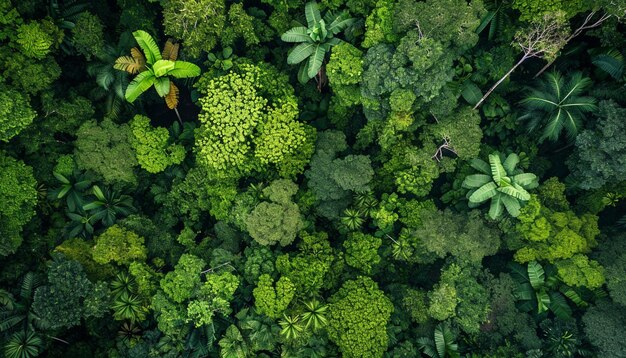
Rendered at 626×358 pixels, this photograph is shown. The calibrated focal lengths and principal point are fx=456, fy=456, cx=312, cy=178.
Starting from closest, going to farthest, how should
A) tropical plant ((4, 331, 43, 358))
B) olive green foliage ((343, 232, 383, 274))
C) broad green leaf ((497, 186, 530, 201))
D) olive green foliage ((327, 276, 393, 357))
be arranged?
broad green leaf ((497, 186, 530, 201)), tropical plant ((4, 331, 43, 358)), olive green foliage ((327, 276, 393, 357)), olive green foliage ((343, 232, 383, 274))

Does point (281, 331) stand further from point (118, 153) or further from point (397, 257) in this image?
point (118, 153)

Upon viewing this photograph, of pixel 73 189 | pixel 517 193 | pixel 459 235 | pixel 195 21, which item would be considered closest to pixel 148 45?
pixel 195 21

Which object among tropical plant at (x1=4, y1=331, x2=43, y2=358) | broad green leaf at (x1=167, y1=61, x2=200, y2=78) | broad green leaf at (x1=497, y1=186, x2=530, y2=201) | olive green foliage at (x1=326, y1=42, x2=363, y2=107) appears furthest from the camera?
broad green leaf at (x1=167, y1=61, x2=200, y2=78)

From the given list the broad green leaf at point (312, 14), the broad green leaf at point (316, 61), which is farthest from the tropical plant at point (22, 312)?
the broad green leaf at point (312, 14)

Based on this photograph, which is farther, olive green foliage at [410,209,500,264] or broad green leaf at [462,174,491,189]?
olive green foliage at [410,209,500,264]

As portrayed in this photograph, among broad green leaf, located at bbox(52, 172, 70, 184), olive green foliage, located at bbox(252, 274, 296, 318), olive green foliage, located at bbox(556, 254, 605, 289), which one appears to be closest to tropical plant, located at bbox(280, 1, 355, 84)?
olive green foliage, located at bbox(252, 274, 296, 318)

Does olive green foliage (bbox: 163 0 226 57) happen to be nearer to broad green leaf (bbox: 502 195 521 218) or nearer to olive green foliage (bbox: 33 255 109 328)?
olive green foliage (bbox: 33 255 109 328)

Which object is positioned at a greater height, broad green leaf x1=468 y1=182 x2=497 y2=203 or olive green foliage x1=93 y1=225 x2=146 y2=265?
broad green leaf x1=468 y1=182 x2=497 y2=203

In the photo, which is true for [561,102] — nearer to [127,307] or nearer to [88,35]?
[88,35]

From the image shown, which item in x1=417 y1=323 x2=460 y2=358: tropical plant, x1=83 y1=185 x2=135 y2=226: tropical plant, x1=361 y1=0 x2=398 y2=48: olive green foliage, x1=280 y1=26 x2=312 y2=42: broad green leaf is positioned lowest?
x1=417 y1=323 x2=460 y2=358: tropical plant
